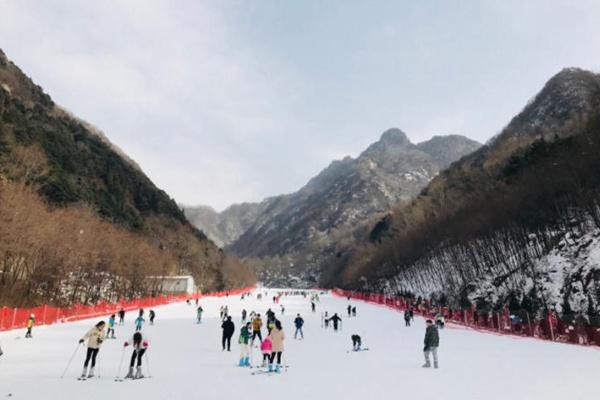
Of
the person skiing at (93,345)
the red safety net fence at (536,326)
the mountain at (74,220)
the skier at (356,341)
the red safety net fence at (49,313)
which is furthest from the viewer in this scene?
the mountain at (74,220)

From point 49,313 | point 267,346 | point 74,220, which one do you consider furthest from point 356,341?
point 74,220

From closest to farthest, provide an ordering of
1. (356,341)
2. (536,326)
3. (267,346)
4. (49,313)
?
(267,346) → (356,341) → (536,326) → (49,313)

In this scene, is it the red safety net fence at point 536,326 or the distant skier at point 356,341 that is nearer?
the red safety net fence at point 536,326

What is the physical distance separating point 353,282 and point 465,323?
351 ft

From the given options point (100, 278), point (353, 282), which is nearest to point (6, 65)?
point (100, 278)

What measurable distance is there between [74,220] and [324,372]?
48817mm

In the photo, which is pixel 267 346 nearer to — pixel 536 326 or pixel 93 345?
pixel 93 345

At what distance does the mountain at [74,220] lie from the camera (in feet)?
140

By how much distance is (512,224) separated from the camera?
184ft

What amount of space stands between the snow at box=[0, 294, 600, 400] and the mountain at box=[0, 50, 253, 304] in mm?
20009

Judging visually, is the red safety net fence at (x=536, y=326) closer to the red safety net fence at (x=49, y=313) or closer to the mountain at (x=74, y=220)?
the red safety net fence at (x=49, y=313)

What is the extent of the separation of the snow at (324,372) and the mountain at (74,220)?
2001 cm

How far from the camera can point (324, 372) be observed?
15727mm

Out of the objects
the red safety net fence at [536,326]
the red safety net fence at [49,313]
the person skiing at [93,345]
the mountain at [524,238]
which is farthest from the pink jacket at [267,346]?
the mountain at [524,238]
